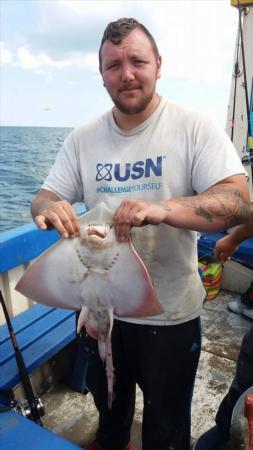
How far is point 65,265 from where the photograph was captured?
1534 mm

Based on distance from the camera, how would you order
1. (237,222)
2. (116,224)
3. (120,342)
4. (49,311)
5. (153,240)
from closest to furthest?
(116,224), (237,222), (153,240), (120,342), (49,311)

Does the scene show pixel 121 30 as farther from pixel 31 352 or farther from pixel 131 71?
pixel 31 352

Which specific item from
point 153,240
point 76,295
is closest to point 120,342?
point 76,295

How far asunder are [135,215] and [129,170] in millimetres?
436

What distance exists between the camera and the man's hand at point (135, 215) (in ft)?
4.23

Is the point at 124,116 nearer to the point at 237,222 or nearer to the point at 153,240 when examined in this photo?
the point at 153,240

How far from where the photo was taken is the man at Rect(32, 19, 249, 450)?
4.83 ft

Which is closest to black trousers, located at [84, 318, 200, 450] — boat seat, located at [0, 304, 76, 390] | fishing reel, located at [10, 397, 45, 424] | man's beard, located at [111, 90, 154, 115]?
fishing reel, located at [10, 397, 45, 424]

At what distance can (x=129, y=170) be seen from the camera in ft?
5.45

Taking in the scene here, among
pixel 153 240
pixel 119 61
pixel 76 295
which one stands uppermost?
pixel 119 61

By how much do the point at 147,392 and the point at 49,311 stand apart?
128 cm

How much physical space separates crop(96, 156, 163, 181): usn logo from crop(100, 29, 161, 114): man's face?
24cm

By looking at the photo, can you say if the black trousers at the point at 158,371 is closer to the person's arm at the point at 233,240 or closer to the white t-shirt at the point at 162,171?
the white t-shirt at the point at 162,171

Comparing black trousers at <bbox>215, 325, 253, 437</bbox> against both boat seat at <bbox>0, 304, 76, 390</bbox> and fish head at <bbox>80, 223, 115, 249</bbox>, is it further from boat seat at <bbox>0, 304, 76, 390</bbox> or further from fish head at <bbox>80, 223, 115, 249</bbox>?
boat seat at <bbox>0, 304, 76, 390</bbox>
